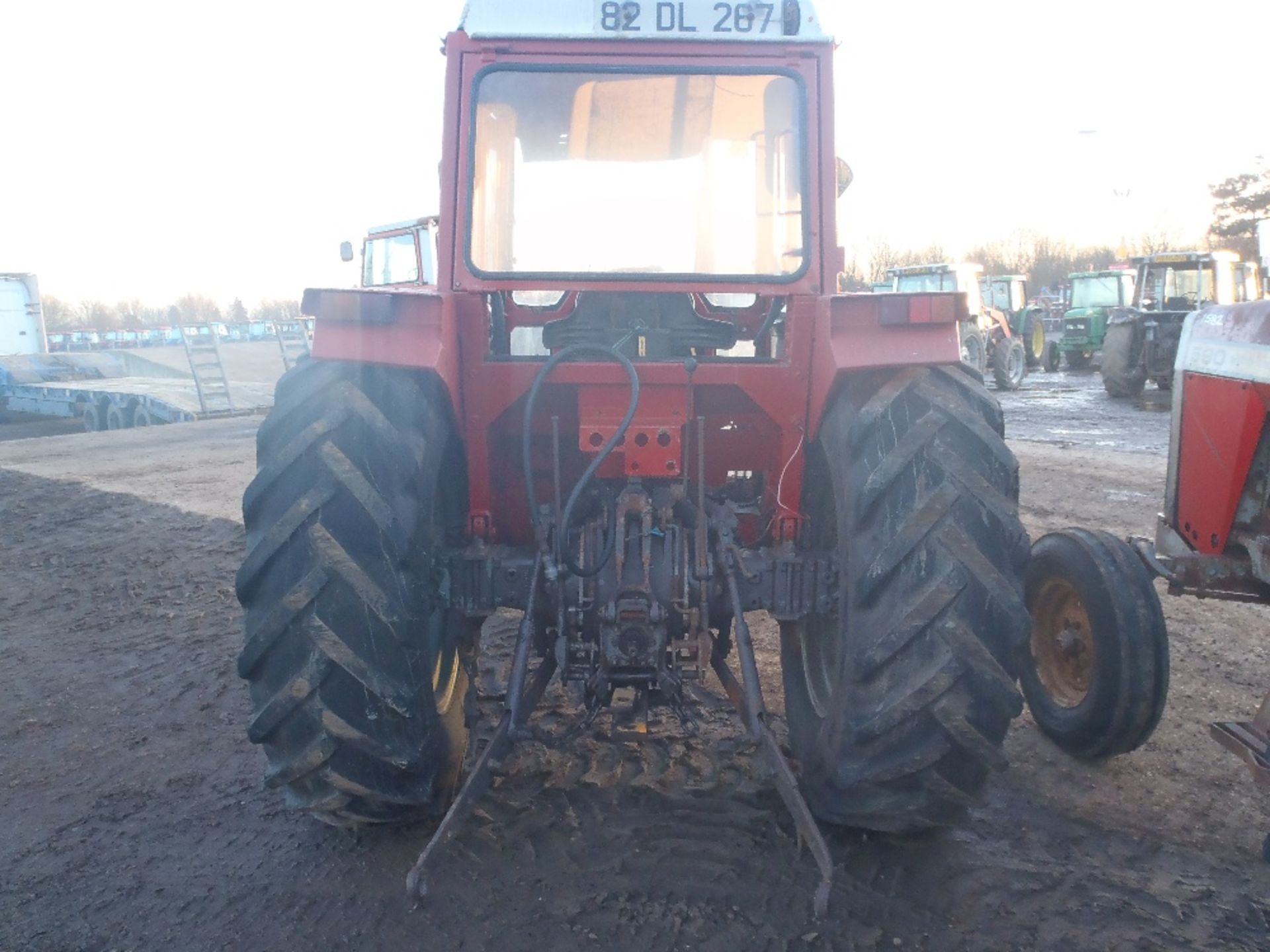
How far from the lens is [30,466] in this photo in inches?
472

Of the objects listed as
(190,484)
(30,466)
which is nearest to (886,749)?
(190,484)

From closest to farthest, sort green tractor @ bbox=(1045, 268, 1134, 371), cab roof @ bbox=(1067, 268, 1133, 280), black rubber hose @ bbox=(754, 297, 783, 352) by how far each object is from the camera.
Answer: black rubber hose @ bbox=(754, 297, 783, 352), green tractor @ bbox=(1045, 268, 1134, 371), cab roof @ bbox=(1067, 268, 1133, 280)

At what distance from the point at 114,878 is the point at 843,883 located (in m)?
2.12

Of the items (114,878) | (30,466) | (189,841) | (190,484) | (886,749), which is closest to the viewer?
(886,749)

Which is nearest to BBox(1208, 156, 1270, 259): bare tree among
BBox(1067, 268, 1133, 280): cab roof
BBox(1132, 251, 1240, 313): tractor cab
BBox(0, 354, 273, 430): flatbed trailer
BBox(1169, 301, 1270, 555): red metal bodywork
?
BBox(1067, 268, 1133, 280): cab roof

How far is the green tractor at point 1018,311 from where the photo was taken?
24453mm

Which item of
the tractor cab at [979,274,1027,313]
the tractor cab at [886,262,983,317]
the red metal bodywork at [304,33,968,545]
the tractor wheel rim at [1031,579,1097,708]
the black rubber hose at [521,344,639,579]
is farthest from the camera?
the tractor cab at [979,274,1027,313]

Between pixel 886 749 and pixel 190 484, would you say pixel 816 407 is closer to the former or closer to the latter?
pixel 886 749

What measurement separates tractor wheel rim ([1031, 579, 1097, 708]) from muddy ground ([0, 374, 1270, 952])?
23cm

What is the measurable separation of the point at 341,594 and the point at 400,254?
9911 mm

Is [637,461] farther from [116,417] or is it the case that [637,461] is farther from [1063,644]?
[116,417]

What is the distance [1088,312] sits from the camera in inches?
958

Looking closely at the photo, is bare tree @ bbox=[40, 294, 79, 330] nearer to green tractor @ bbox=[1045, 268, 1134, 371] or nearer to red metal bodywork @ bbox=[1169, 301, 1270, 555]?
green tractor @ bbox=[1045, 268, 1134, 371]

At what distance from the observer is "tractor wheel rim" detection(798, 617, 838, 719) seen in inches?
135
